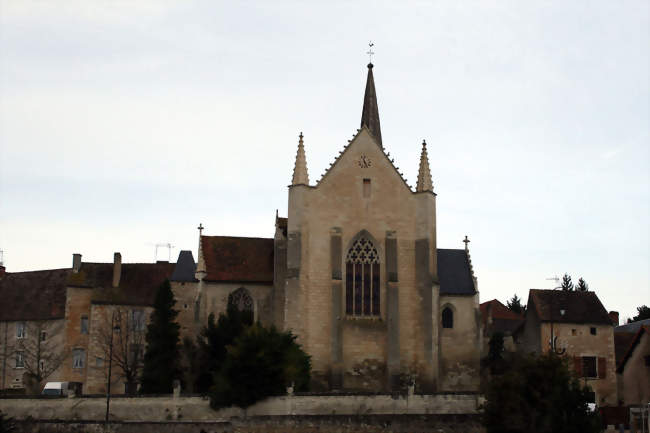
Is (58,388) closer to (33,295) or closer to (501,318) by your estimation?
(33,295)

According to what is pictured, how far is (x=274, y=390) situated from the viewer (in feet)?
153

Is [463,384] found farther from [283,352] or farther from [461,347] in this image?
[283,352]

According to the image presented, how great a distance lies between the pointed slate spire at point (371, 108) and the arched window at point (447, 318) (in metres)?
15.3

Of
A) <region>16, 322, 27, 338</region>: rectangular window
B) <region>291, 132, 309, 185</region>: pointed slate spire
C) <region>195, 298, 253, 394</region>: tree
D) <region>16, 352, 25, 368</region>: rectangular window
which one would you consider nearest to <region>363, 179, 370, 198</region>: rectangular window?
<region>291, 132, 309, 185</region>: pointed slate spire

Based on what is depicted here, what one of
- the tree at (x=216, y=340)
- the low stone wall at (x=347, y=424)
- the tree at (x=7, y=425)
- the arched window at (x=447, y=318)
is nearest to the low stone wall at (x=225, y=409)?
the low stone wall at (x=347, y=424)

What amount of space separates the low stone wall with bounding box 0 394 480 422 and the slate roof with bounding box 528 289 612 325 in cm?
1519

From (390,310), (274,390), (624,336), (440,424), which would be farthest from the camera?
(624,336)

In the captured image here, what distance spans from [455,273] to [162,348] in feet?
64.5

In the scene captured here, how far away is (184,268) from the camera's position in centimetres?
6272

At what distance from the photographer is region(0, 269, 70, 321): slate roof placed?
66125 millimetres

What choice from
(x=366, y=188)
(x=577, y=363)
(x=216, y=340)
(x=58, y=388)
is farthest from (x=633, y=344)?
(x=58, y=388)

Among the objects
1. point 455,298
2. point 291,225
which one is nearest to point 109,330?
point 291,225

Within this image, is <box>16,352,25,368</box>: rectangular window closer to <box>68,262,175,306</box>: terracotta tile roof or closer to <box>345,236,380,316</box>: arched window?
<box>68,262,175,306</box>: terracotta tile roof

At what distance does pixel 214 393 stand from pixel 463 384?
18294mm
